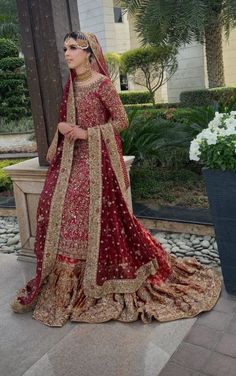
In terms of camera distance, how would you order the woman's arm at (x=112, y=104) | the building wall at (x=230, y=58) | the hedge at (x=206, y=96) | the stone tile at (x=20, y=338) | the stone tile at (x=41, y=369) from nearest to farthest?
the stone tile at (x=41, y=369)
the stone tile at (x=20, y=338)
the woman's arm at (x=112, y=104)
the hedge at (x=206, y=96)
the building wall at (x=230, y=58)

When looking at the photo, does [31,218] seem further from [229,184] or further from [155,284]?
[229,184]

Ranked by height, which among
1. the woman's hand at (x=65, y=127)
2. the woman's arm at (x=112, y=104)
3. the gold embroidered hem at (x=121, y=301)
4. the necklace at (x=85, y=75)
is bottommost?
the gold embroidered hem at (x=121, y=301)

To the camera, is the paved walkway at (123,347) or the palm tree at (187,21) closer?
the paved walkway at (123,347)

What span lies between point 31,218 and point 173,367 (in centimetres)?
195

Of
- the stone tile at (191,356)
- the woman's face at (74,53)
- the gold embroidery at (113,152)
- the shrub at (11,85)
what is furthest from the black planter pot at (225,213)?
the shrub at (11,85)

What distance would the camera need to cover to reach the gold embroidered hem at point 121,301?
2822 millimetres

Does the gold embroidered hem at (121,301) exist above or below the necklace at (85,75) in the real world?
below

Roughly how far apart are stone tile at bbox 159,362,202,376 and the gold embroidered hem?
44 cm

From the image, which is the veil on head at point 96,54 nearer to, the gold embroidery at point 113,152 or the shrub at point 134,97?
the gold embroidery at point 113,152

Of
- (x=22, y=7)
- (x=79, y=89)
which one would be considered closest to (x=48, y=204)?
(x=79, y=89)

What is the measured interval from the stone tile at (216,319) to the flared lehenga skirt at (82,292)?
4 centimetres

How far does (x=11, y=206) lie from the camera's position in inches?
226

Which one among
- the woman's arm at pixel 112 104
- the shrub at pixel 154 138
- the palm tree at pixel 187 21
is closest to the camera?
the woman's arm at pixel 112 104

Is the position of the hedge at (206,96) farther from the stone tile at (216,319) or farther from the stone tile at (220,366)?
the stone tile at (220,366)
